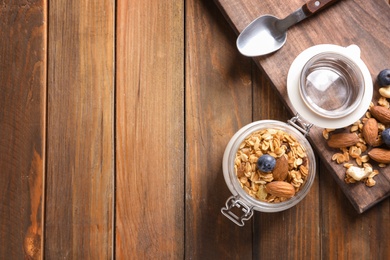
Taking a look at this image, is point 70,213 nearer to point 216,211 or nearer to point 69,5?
point 216,211

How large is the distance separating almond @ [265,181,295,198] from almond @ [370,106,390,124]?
0.19 meters

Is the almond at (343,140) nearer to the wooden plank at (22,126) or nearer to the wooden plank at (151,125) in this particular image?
the wooden plank at (151,125)

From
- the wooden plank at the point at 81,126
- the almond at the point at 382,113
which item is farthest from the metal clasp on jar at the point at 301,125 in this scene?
the wooden plank at the point at 81,126

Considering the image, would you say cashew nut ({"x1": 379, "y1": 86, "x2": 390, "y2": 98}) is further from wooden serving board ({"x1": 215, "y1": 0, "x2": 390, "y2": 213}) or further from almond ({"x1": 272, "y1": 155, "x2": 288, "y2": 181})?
almond ({"x1": 272, "y1": 155, "x2": 288, "y2": 181})

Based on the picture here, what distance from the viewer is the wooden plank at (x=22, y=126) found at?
0.89m

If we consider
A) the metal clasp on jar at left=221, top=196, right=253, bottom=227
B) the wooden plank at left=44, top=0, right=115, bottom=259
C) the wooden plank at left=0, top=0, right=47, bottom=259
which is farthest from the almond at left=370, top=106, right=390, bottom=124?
the wooden plank at left=0, top=0, right=47, bottom=259

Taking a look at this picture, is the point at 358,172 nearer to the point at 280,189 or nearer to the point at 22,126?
the point at 280,189

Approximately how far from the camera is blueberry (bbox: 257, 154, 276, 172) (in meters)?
0.78

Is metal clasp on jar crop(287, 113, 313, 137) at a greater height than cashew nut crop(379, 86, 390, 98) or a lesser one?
greater

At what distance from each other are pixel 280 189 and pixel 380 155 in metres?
0.18

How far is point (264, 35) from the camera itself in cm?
87

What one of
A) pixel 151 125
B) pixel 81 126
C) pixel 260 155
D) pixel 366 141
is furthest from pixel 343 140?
pixel 81 126

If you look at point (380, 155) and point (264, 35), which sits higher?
point (264, 35)

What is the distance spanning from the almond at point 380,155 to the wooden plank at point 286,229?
A: 122mm
